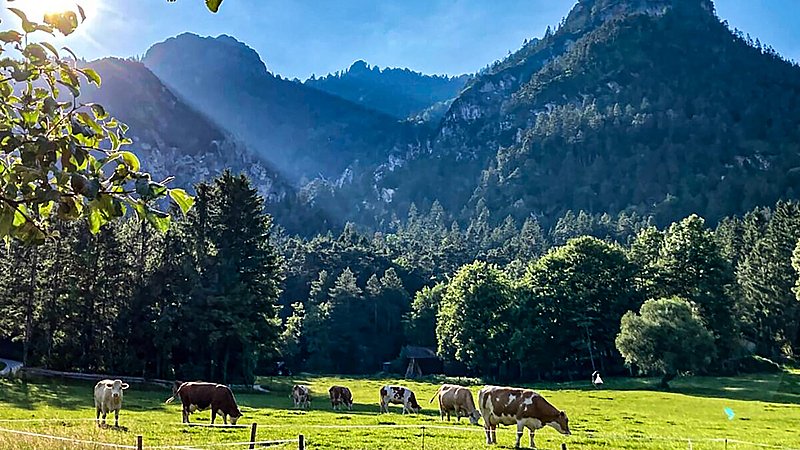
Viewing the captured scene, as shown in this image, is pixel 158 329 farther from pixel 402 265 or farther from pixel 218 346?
pixel 402 265

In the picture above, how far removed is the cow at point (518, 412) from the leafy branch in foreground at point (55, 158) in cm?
1631

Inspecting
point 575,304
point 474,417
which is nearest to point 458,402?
point 474,417

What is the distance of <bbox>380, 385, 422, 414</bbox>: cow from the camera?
99.3 ft

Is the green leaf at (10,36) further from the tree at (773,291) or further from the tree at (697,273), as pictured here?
the tree at (773,291)

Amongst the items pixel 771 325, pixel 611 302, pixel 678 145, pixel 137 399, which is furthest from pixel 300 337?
pixel 678 145

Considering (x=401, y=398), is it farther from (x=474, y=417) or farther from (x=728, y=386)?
(x=728, y=386)

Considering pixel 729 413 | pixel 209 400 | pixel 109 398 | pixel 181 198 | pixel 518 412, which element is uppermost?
pixel 181 198

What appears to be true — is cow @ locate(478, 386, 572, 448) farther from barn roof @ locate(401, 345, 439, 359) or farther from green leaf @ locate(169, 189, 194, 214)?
barn roof @ locate(401, 345, 439, 359)

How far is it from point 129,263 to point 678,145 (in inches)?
7129

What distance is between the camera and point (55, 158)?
2686 millimetres

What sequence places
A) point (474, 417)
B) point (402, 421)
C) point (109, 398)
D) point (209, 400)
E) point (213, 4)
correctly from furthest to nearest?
point (402, 421) < point (474, 417) < point (209, 400) < point (109, 398) < point (213, 4)

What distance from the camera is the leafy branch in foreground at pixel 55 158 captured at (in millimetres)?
2627

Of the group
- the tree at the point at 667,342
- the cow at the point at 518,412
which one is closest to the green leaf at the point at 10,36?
the cow at the point at 518,412

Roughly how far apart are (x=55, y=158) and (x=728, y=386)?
5615 centimetres
